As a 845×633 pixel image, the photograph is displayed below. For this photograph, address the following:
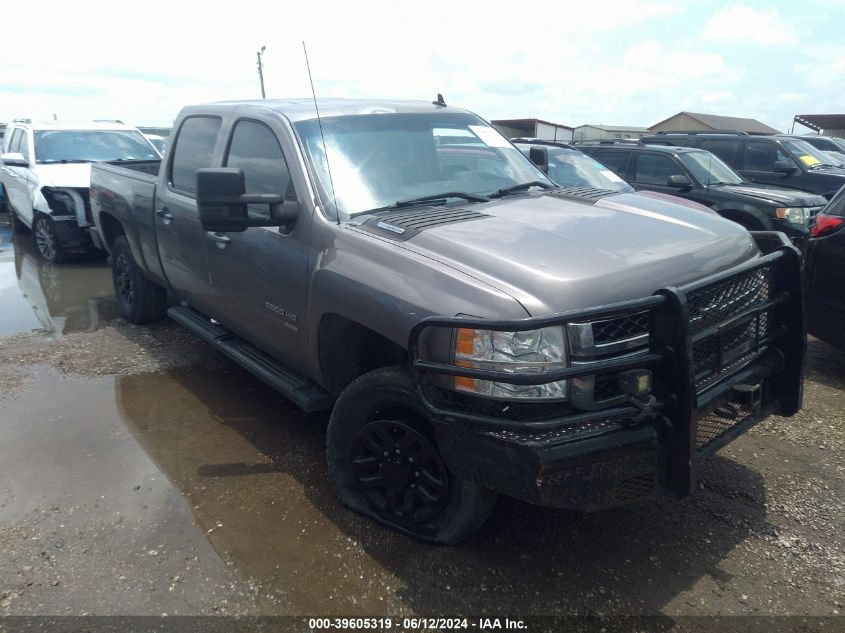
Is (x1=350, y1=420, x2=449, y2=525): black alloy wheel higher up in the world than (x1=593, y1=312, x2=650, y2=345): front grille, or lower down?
lower down

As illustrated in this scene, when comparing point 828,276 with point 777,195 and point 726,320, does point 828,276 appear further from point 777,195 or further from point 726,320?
point 777,195

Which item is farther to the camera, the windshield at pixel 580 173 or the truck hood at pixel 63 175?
the truck hood at pixel 63 175

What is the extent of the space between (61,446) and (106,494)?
75 cm

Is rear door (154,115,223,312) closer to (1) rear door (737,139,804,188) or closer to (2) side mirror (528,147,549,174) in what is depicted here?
(2) side mirror (528,147,549,174)

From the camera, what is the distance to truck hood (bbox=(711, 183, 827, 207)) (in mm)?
7508

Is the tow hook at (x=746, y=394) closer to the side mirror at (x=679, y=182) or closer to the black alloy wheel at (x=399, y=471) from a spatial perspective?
the black alloy wheel at (x=399, y=471)

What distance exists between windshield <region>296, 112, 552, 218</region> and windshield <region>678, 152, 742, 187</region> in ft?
17.1

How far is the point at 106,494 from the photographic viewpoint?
135 inches

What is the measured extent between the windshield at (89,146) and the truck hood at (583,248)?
23.8 ft

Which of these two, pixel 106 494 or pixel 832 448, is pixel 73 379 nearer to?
pixel 106 494

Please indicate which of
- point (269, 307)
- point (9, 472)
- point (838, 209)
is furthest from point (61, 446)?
point (838, 209)

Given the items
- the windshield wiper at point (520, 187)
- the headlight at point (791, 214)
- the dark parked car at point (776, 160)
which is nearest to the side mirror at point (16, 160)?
the windshield wiper at point (520, 187)

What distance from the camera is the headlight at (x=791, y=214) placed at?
746 cm

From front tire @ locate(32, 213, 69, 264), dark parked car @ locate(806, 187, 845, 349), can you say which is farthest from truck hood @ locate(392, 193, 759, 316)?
front tire @ locate(32, 213, 69, 264)
